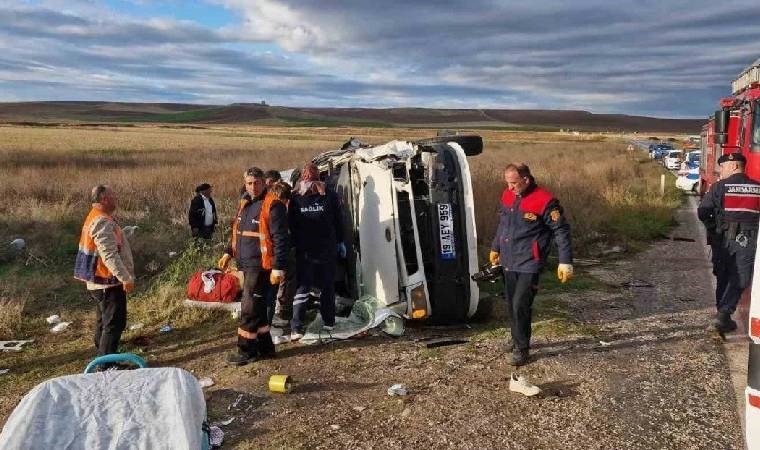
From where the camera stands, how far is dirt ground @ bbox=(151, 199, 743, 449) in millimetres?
4129

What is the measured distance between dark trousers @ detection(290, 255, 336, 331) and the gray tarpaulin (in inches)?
89.9

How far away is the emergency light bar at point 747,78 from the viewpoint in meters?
10.3

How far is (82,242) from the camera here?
5449mm


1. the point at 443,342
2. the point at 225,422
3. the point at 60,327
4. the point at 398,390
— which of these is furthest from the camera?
the point at 60,327

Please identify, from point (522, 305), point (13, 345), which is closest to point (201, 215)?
point (13, 345)

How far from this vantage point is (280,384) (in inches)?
192

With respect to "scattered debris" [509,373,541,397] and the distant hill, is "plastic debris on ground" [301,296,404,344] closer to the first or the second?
"scattered debris" [509,373,541,397]

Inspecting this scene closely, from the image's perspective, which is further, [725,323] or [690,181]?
[690,181]

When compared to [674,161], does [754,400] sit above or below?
above

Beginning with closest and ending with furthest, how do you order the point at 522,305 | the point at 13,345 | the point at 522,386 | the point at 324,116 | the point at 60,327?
the point at 522,386, the point at 522,305, the point at 13,345, the point at 60,327, the point at 324,116

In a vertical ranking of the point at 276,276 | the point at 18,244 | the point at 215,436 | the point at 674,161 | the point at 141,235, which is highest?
the point at 276,276

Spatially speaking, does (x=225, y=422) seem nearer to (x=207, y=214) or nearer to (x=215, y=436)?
(x=215, y=436)

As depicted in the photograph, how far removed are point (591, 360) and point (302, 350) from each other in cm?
254

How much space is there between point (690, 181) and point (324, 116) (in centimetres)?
11766
